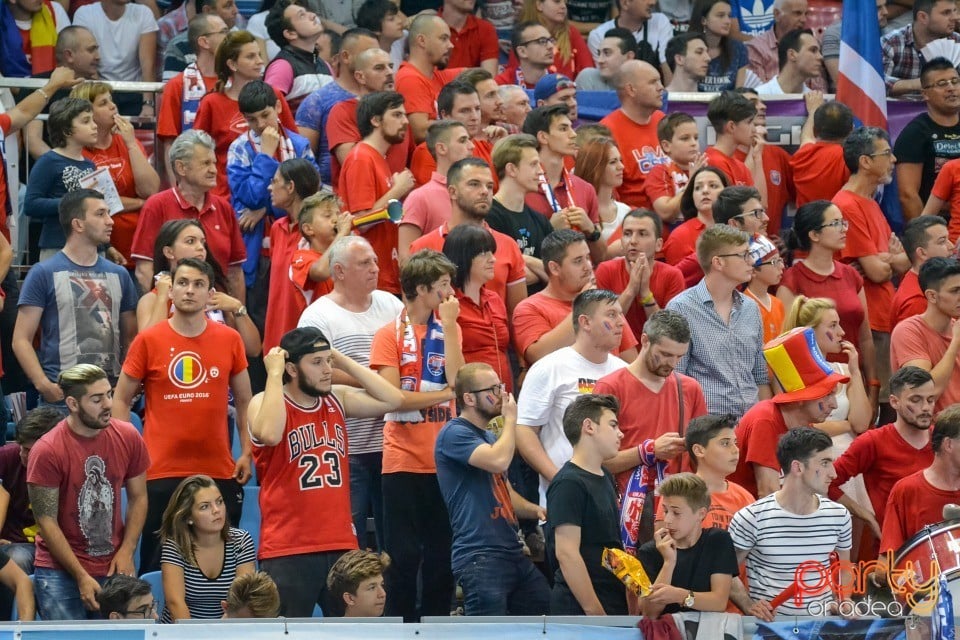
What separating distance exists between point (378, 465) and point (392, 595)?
74 centimetres

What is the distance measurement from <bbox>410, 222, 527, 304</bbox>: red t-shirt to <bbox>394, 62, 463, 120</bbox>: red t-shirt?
2025 millimetres

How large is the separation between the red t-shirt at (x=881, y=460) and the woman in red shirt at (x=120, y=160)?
4581 millimetres

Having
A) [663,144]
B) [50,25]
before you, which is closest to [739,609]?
[663,144]

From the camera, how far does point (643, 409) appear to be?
8.31 m

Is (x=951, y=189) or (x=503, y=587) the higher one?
(x=951, y=189)

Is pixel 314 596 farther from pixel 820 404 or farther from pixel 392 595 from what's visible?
pixel 820 404

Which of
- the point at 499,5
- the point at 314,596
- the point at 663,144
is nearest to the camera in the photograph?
the point at 314,596

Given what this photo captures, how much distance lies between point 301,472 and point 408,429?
25.4 inches

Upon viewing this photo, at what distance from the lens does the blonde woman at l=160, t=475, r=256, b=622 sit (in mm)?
7910

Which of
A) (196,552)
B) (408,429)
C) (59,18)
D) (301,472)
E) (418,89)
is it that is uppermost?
(59,18)

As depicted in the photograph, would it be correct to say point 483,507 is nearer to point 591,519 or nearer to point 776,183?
point 591,519

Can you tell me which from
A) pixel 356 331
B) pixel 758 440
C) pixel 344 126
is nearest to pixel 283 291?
pixel 356 331

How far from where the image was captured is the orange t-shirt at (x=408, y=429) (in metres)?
8.38

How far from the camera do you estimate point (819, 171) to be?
11.7 meters
